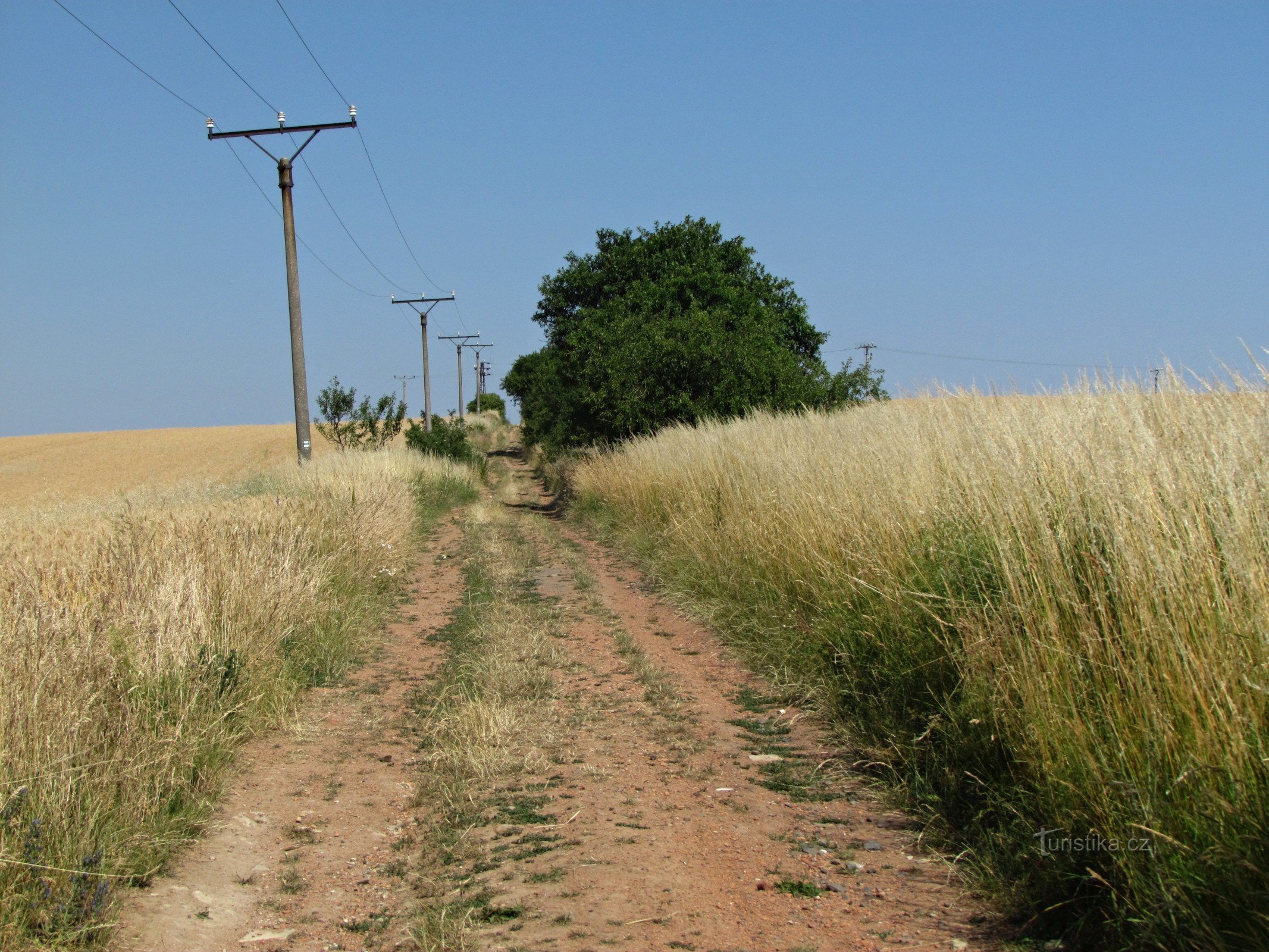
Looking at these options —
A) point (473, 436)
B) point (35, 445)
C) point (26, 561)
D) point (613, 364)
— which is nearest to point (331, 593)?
point (26, 561)

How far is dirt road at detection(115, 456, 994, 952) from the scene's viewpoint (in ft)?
10.6

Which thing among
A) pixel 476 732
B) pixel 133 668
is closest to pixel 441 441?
pixel 476 732

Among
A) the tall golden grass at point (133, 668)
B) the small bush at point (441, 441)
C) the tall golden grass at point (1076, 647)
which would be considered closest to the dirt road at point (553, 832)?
the tall golden grass at point (133, 668)

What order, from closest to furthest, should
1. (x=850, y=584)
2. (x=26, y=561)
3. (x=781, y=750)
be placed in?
(x=781, y=750) → (x=26, y=561) → (x=850, y=584)

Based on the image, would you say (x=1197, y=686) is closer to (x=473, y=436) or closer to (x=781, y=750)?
(x=781, y=750)

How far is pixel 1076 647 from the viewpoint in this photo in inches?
145

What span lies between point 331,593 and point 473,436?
5023cm

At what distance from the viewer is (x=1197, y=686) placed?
290cm

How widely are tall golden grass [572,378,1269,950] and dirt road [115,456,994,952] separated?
1.27ft

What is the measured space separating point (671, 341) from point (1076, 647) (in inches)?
671

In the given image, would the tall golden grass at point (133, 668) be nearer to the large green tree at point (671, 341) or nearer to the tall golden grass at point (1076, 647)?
the tall golden grass at point (1076, 647)

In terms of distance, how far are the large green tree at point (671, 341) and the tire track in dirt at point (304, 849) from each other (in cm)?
1430

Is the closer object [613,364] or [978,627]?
[978,627]

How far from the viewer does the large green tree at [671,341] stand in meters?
20.2
